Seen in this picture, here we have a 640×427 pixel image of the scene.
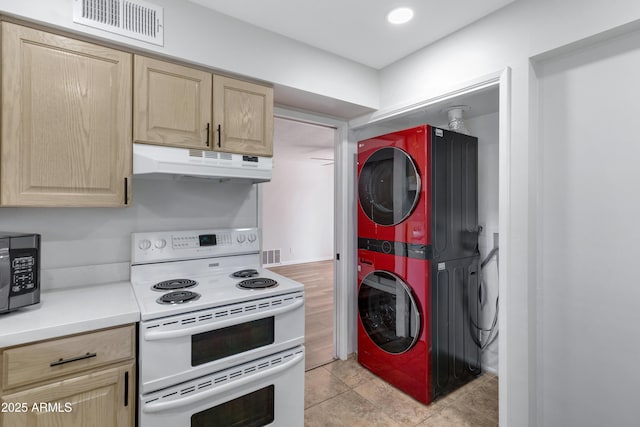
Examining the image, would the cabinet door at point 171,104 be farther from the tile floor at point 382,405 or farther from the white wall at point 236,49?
the tile floor at point 382,405

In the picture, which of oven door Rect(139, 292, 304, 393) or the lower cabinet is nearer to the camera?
the lower cabinet

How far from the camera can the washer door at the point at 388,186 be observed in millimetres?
2135

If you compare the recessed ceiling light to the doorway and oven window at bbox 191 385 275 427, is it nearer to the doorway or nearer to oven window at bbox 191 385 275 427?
oven window at bbox 191 385 275 427

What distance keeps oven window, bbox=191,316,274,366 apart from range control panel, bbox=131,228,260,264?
670 millimetres

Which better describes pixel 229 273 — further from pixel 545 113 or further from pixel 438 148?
pixel 545 113

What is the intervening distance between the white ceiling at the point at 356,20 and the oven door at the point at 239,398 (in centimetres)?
191

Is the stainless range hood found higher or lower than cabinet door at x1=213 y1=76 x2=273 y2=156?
lower

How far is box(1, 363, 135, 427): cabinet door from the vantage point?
1.15 m

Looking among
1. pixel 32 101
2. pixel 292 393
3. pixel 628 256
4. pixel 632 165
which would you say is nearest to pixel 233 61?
pixel 32 101

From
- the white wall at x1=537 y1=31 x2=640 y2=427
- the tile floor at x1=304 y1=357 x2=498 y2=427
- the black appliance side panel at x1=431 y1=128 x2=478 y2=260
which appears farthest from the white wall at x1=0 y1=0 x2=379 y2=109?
the tile floor at x1=304 y1=357 x2=498 y2=427

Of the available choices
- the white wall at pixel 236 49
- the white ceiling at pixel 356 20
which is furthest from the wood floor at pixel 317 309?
the white ceiling at pixel 356 20

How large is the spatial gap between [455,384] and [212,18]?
288 cm

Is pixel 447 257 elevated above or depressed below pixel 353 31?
below

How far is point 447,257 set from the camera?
2.17 m
